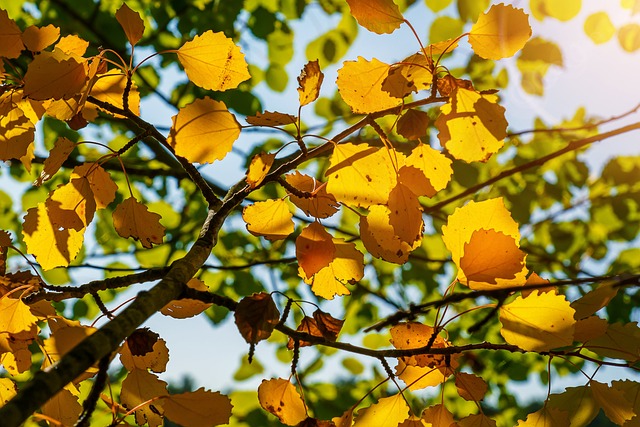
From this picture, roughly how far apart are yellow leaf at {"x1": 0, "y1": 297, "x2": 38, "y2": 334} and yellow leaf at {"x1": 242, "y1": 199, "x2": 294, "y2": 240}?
0.33m

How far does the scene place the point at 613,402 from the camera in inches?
31.7

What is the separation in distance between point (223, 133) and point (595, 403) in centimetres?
66

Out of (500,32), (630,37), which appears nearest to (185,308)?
(500,32)

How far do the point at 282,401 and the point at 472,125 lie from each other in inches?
19.0

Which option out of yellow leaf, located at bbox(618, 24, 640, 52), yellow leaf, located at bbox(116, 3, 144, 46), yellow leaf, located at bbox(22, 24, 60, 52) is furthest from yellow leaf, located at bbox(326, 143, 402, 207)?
yellow leaf, located at bbox(618, 24, 640, 52)

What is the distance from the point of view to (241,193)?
2.54 feet

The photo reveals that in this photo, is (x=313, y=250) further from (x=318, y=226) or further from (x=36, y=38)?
(x=36, y=38)

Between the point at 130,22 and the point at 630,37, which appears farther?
the point at 630,37

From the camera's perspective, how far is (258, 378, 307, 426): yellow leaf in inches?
33.5

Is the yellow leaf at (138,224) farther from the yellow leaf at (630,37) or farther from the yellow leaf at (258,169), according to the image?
the yellow leaf at (630,37)

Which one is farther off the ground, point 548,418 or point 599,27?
point 599,27

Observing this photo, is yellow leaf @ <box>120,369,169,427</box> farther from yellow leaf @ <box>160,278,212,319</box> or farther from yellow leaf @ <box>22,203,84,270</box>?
yellow leaf @ <box>22,203,84,270</box>

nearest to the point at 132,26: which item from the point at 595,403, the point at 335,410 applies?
the point at 595,403

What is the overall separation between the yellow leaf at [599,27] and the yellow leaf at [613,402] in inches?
52.9
